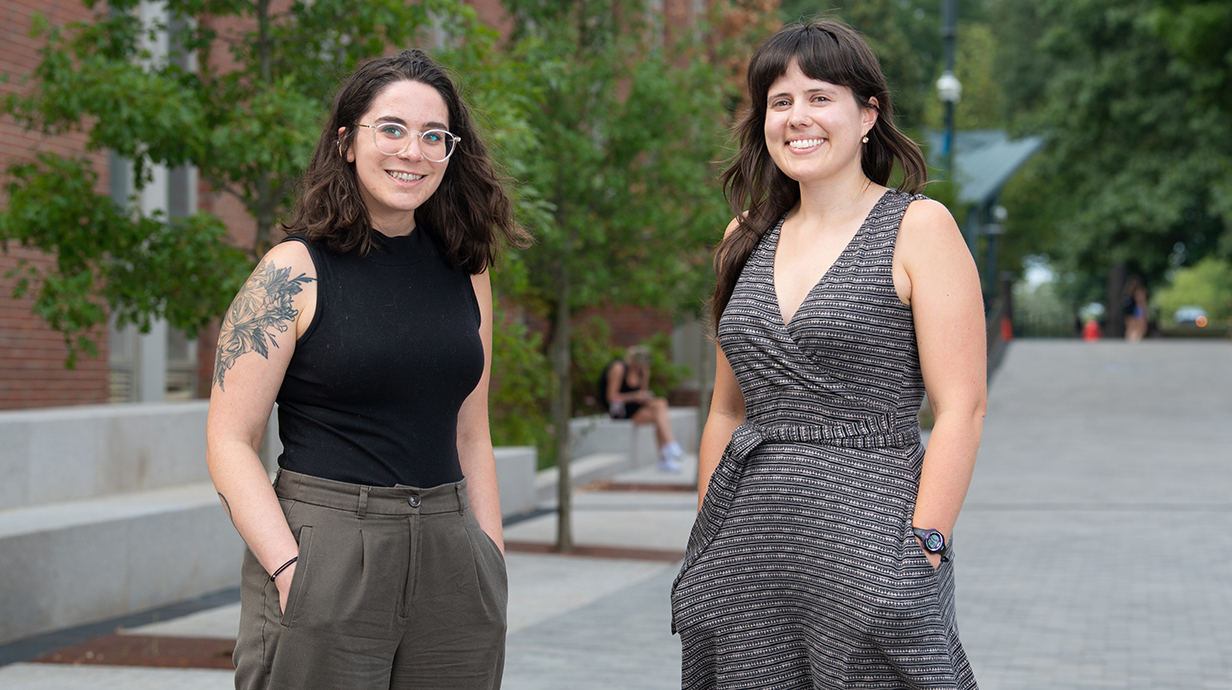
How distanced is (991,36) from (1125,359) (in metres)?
36.6

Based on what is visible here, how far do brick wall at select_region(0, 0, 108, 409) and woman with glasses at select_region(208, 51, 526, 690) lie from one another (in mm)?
6797

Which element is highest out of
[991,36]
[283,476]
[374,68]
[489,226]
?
[991,36]

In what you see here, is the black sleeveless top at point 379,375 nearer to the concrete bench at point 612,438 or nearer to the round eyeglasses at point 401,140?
the round eyeglasses at point 401,140

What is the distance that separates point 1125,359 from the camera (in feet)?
96.8

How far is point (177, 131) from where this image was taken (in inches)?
219

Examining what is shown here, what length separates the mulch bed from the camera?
585 cm

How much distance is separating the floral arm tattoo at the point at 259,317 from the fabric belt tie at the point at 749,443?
36.4 inches

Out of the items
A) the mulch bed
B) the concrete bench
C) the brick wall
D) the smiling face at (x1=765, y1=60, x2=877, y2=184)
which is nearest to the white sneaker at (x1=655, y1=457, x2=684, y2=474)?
the concrete bench

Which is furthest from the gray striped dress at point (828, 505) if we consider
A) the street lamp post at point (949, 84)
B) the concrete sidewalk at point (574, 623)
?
the street lamp post at point (949, 84)

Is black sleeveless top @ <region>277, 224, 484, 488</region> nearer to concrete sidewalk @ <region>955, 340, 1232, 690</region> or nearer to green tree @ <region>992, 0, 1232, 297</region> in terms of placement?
concrete sidewalk @ <region>955, 340, 1232, 690</region>

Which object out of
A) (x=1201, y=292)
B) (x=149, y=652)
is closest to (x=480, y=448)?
(x=149, y=652)

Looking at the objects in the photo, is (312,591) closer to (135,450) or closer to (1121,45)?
(135,450)

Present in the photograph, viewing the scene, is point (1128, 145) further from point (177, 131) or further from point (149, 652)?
point (149, 652)

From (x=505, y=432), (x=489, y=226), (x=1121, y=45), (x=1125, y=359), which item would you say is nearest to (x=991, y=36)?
(x=1121, y=45)
